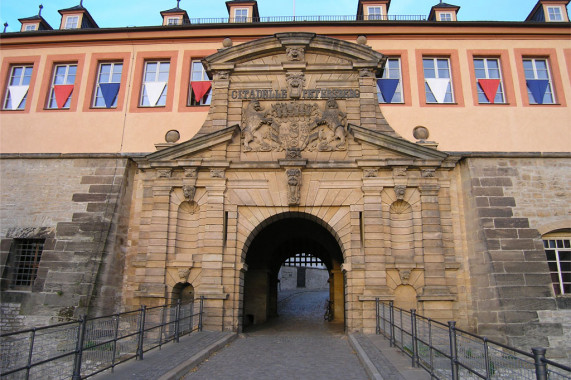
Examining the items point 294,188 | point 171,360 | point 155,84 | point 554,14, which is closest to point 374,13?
point 554,14

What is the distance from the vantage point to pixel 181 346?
10289mm

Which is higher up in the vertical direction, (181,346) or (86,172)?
(86,172)

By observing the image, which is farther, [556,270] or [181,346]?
[556,270]

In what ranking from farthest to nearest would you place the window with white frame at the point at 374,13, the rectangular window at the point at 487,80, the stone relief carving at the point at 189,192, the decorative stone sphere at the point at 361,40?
1. the window with white frame at the point at 374,13
2. the rectangular window at the point at 487,80
3. the decorative stone sphere at the point at 361,40
4. the stone relief carving at the point at 189,192

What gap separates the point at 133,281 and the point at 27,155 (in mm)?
6263

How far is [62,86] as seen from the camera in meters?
18.0

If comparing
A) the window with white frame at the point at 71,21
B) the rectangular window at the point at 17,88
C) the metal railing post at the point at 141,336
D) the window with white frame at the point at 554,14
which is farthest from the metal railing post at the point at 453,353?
the window with white frame at the point at 71,21

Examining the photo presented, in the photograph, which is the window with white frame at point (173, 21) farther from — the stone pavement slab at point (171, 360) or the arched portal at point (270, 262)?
the stone pavement slab at point (171, 360)

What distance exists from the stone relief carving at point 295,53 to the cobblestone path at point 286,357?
30.1 ft

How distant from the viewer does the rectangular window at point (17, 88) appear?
59.9ft

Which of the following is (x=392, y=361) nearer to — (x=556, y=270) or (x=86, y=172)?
(x=556, y=270)

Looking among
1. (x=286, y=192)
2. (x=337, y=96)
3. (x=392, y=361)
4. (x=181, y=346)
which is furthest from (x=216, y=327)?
(x=337, y=96)

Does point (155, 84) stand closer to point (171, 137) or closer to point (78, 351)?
point (171, 137)

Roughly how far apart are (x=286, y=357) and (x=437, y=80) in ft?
39.6
